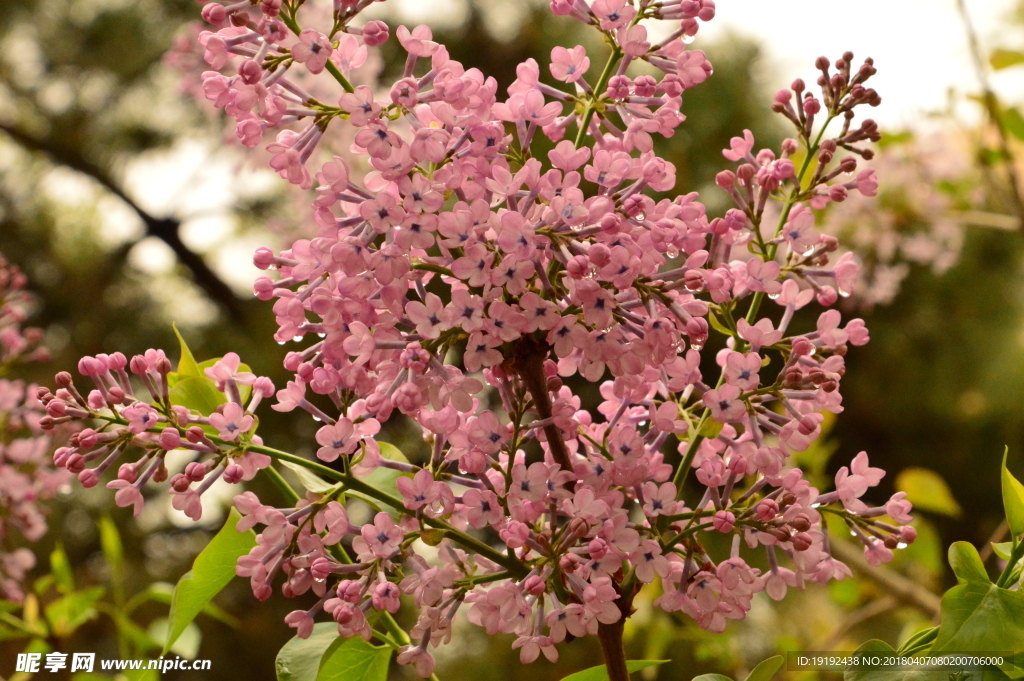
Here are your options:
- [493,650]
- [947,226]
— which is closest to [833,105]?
[947,226]

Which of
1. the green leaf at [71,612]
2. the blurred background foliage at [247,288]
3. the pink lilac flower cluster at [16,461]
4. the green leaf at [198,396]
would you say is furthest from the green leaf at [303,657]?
the blurred background foliage at [247,288]

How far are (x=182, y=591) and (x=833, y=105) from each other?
13.8 inches

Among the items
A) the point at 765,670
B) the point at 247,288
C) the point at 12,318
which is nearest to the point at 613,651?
the point at 765,670

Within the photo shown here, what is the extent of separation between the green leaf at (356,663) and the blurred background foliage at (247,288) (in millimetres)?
1263

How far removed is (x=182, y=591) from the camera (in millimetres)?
358

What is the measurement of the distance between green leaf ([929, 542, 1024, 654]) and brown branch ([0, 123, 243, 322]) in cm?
236

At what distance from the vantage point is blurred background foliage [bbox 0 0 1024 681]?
6.54 ft

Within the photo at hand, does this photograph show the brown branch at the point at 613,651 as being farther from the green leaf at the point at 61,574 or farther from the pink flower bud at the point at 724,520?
the green leaf at the point at 61,574

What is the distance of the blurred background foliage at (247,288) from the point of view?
6.54 feet

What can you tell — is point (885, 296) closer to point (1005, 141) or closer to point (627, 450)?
point (1005, 141)

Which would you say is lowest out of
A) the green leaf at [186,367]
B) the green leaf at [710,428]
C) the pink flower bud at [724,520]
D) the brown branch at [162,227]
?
the pink flower bud at [724,520]

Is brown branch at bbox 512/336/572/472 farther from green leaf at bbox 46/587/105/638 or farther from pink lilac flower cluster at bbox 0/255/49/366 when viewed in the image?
pink lilac flower cluster at bbox 0/255/49/366

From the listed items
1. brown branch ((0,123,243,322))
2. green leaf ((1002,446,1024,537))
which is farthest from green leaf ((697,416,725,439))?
brown branch ((0,123,243,322))

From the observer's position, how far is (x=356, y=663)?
1.18ft
